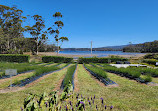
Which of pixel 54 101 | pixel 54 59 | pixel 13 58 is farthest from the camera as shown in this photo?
pixel 54 59

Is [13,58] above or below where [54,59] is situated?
above

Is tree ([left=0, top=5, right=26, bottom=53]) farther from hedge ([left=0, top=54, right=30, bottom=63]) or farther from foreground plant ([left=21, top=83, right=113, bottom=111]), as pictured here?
foreground plant ([left=21, top=83, right=113, bottom=111])

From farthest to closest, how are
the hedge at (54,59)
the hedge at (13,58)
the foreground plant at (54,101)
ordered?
1. the hedge at (54,59)
2. the hedge at (13,58)
3. the foreground plant at (54,101)

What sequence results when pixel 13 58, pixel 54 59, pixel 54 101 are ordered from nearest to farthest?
pixel 54 101, pixel 13 58, pixel 54 59

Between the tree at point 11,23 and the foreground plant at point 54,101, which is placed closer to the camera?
the foreground plant at point 54,101

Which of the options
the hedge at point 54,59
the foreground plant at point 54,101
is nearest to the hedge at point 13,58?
the hedge at point 54,59

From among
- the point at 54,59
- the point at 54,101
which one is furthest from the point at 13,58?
the point at 54,101

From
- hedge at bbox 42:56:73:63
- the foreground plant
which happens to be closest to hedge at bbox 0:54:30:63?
hedge at bbox 42:56:73:63

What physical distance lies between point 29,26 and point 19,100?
32223mm

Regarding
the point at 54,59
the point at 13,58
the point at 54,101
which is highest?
the point at 54,101

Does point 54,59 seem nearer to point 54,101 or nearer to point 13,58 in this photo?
A: point 13,58

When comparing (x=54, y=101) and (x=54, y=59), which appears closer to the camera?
(x=54, y=101)

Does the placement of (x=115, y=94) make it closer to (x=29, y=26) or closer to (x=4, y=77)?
(x=4, y=77)

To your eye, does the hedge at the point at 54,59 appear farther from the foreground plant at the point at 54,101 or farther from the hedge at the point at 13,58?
the foreground plant at the point at 54,101
